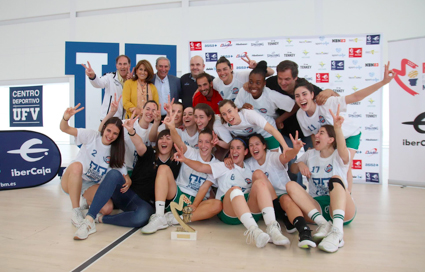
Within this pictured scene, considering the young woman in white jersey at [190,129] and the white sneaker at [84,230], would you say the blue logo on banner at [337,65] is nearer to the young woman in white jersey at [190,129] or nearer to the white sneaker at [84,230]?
the young woman in white jersey at [190,129]

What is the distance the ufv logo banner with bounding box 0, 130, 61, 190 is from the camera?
3.97 m

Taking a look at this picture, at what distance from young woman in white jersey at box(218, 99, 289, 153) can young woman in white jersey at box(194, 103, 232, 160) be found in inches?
2.7

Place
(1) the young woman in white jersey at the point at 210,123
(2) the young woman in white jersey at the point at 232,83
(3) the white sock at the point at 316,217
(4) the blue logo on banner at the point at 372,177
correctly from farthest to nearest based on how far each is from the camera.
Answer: (4) the blue logo on banner at the point at 372,177, (2) the young woman in white jersey at the point at 232,83, (1) the young woman in white jersey at the point at 210,123, (3) the white sock at the point at 316,217

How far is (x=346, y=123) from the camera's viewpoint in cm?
279

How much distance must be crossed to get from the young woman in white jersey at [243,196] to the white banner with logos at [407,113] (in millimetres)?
3028

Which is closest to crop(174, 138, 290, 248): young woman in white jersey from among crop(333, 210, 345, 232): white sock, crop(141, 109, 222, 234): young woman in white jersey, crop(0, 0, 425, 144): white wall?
crop(141, 109, 222, 234): young woman in white jersey

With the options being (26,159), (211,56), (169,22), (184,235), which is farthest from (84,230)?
(169,22)

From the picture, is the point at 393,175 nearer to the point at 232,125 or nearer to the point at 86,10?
the point at 232,125

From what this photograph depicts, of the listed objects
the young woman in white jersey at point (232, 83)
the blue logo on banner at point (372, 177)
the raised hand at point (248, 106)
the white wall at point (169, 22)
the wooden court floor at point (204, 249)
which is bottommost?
the wooden court floor at point (204, 249)

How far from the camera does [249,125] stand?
9.21ft

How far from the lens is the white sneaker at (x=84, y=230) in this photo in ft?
7.27

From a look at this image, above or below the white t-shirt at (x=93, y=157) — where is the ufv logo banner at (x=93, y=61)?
above

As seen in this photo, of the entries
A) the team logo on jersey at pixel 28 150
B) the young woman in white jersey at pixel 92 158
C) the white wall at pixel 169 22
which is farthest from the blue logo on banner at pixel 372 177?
the team logo on jersey at pixel 28 150

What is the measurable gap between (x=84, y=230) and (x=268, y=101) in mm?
2167
